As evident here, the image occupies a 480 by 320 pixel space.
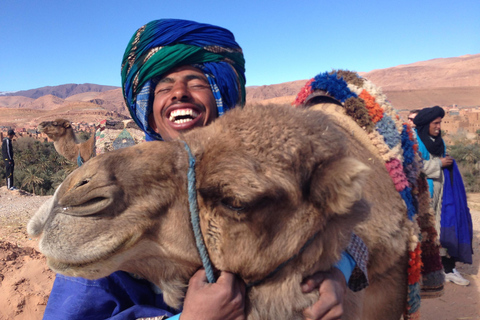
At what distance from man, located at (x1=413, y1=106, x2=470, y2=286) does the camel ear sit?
389cm

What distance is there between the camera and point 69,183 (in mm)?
1188

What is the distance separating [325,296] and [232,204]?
0.58 meters

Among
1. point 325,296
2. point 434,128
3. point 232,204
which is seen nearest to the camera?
point 232,204

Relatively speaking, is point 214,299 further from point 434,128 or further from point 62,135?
point 62,135

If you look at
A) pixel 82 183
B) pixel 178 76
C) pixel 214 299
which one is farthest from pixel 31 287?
pixel 214 299

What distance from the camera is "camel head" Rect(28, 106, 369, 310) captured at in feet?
3.67

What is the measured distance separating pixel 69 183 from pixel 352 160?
1032 mm

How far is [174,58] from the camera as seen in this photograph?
2131 mm

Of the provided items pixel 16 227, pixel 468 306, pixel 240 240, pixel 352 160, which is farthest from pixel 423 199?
pixel 16 227

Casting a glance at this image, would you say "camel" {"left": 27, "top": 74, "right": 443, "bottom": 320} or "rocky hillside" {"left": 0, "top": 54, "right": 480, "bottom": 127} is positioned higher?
"rocky hillside" {"left": 0, "top": 54, "right": 480, "bottom": 127}

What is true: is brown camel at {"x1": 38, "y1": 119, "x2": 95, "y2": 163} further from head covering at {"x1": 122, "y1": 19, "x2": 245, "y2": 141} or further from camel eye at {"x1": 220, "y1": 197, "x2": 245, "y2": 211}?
camel eye at {"x1": 220, "y1": 197, "x2": 245, "y2": 211}

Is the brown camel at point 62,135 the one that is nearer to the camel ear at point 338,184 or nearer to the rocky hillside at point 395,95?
the camel ear at point 338,184

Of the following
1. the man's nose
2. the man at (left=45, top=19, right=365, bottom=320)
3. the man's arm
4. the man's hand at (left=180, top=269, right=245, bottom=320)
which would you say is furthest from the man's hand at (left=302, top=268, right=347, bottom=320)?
the man's nose

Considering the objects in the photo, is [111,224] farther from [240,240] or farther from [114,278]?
[114,278]
